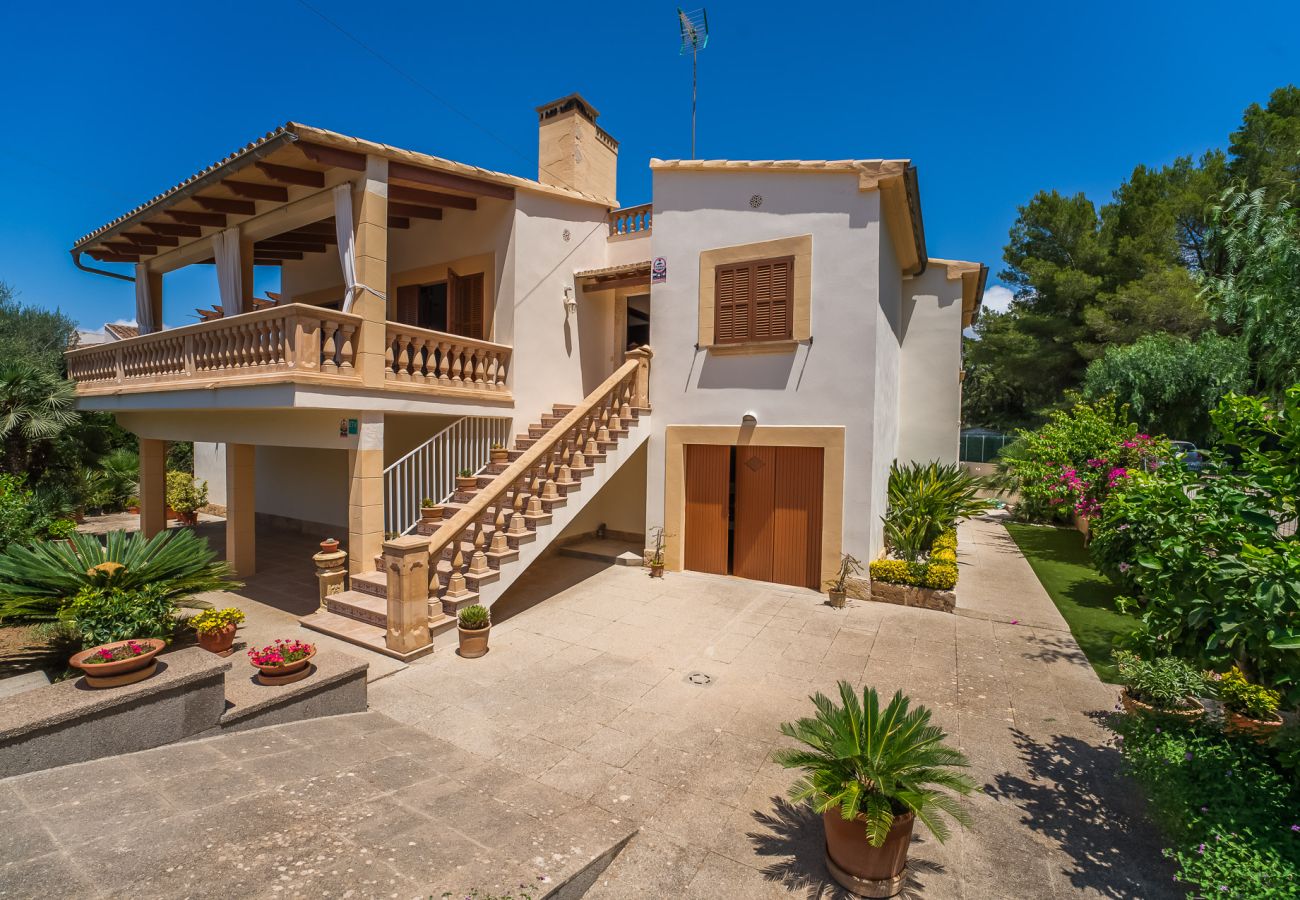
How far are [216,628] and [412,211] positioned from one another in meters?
9.01

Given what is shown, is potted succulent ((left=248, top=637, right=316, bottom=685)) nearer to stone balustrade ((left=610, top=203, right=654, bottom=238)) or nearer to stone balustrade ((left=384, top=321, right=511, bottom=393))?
stone balustrade ((left=384, top=321, right=511, bottom=393))

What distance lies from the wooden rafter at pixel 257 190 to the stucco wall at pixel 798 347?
6760mm

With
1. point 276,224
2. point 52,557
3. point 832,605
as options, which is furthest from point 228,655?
point 832,605

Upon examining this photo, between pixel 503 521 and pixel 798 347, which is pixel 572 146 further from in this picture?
pixel 503 521

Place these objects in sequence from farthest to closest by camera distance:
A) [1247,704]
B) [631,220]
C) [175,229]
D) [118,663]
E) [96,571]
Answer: [631,220], [175,229], [96,571], [1247,704], [118,663]

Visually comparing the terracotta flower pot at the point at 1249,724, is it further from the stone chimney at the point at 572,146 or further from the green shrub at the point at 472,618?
the stone chimney at the point at 572,146

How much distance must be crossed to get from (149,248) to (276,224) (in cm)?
539

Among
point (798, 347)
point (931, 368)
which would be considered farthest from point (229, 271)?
point (931, 368)

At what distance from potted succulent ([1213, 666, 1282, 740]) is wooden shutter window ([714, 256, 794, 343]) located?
7208mm

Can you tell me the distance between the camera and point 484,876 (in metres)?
3.14

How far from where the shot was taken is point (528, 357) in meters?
11.6

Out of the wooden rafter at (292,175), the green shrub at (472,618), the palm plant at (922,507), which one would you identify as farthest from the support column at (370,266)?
the palm plant at (922,507)

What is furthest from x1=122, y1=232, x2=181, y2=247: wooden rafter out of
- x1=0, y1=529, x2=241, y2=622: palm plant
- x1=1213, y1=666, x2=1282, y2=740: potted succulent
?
x1=1213, y1=666, x2=1282, y2=740: potted succulent

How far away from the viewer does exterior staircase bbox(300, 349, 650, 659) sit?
7906 mm
